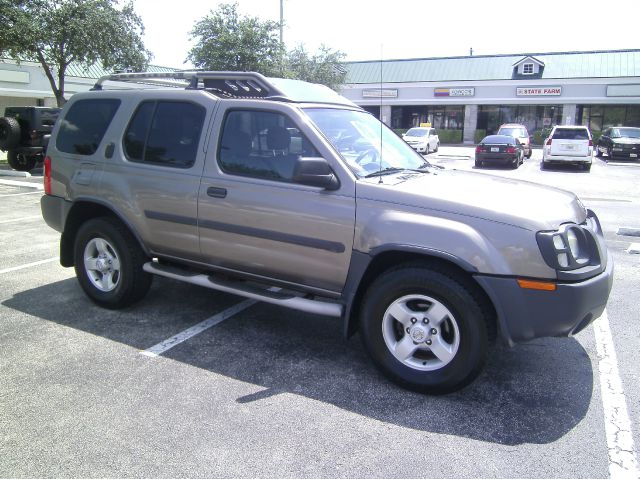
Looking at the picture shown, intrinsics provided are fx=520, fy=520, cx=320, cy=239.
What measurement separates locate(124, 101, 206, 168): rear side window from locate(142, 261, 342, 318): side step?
2.97 ft

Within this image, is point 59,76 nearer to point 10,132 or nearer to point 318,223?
point 10,132

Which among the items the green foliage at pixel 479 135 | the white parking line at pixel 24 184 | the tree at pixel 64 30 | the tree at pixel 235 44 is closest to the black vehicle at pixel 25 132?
the white parking line at pixel 24 184

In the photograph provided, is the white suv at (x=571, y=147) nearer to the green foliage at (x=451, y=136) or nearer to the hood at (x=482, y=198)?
the hood at (x=482, y=198)

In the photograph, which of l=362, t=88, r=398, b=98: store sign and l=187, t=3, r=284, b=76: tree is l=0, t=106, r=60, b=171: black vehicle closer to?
l=187, t=3, r=284, b=76: tree

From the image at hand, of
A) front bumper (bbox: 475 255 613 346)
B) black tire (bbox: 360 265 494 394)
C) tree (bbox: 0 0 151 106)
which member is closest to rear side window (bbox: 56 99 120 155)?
Answer: black tire (bbox: 360 265 494 394)

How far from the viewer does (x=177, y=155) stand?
4348mm

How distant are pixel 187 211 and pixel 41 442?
1.96 m

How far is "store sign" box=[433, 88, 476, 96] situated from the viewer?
4144 centimetres

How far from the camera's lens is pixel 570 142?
20641 millimetres

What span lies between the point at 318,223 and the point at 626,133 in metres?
27.3

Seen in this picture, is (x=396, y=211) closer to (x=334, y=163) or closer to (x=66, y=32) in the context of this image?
(x=334, y=163)

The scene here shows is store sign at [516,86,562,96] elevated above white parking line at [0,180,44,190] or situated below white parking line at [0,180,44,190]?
above

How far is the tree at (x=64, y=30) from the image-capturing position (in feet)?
54.9

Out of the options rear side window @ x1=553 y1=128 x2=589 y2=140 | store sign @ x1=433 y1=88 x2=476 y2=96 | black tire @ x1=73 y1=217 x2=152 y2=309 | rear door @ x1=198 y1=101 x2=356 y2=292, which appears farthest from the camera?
store sign @ x1=433 y1=88 x2=476 y2=96
